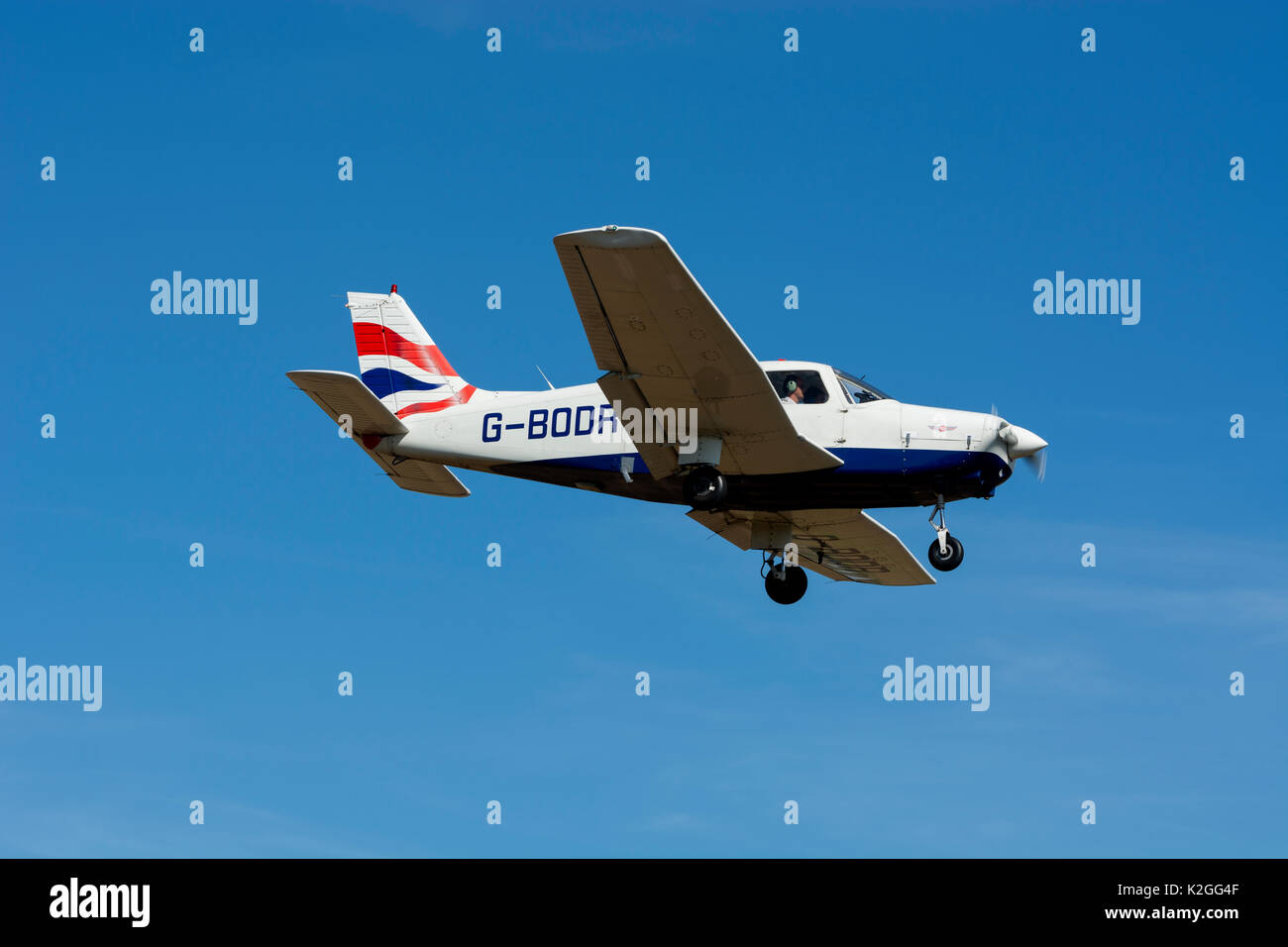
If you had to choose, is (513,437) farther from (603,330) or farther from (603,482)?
(603,330)

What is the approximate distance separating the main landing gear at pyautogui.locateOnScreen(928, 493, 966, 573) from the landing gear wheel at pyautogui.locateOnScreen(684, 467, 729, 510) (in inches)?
133

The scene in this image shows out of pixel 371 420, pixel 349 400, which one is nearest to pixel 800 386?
pixel 371 420

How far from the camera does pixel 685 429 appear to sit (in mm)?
23422

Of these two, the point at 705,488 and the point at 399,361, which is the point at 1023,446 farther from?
the point at 399,361

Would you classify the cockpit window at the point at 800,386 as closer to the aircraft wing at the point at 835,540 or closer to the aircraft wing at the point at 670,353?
the aircraft wing at the point at 670,353

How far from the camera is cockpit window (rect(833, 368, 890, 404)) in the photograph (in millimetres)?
24016

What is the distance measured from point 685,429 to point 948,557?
4590 millimetres

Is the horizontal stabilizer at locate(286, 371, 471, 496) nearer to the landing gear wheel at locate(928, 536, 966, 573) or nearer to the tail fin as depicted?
the tail fin

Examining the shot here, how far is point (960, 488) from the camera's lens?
2373 cm

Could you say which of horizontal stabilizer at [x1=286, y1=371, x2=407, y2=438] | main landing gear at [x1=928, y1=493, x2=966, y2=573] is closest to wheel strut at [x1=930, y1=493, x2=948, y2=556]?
main landing gear at [x1=928, y1=493, x2=966, y2=573]

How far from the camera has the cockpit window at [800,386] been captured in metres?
24.0

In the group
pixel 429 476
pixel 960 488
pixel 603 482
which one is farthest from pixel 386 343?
pixel 960 488

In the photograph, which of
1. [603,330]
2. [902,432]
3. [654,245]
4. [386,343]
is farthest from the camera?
[386,343]

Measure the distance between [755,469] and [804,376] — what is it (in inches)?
65.6
